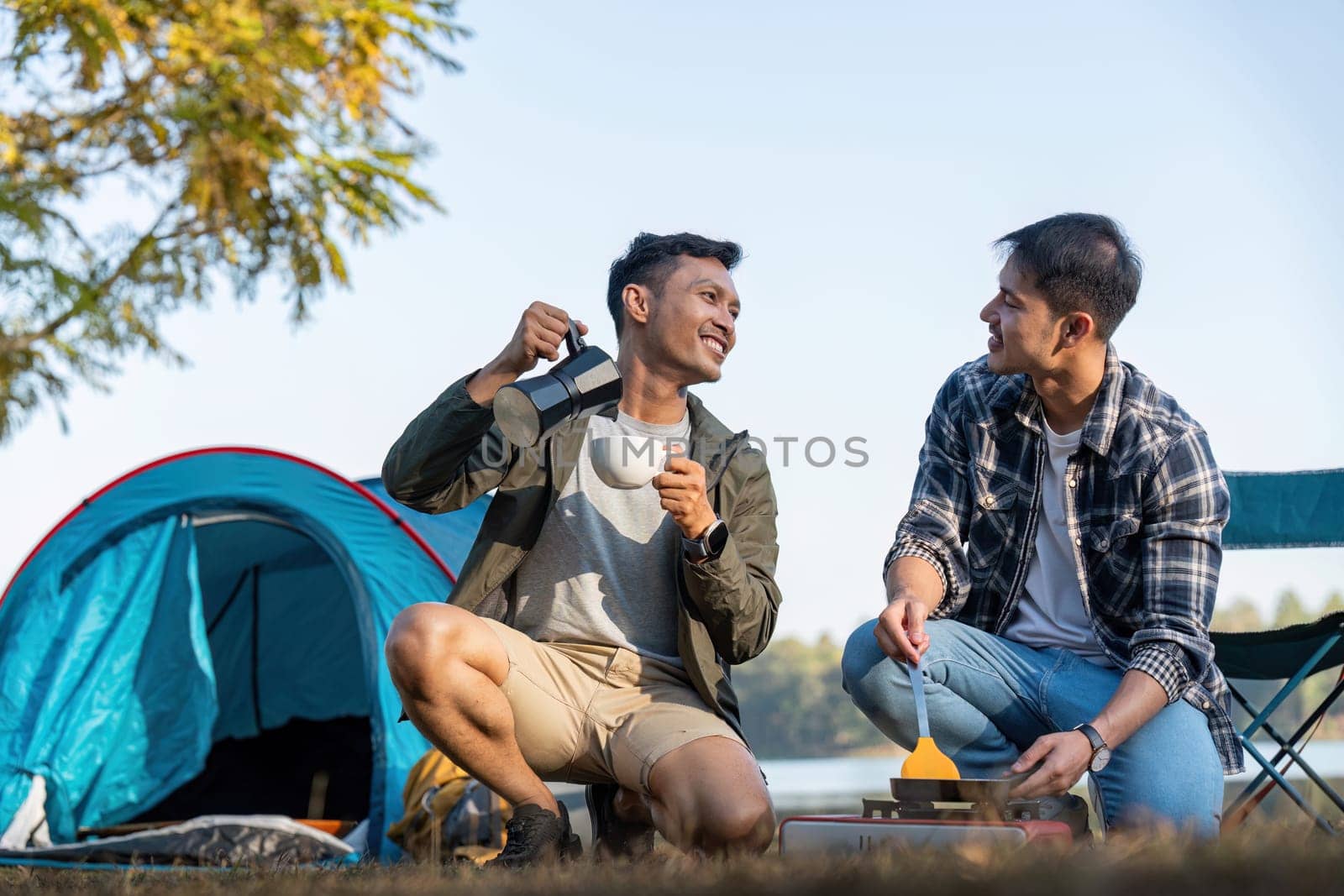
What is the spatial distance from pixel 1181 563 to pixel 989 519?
1.32ft

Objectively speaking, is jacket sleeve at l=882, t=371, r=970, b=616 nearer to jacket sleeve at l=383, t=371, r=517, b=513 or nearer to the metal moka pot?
the metal moka pot

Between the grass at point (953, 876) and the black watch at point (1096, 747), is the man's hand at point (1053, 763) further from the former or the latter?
the grass at point (953, 876)

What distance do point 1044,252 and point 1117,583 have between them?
0.68 m

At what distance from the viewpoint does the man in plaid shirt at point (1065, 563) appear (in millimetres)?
2283

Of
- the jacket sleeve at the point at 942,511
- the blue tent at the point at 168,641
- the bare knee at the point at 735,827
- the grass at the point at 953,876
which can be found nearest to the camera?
the grass at the point at 953,876

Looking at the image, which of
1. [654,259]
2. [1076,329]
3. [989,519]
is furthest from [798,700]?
[1076,329]

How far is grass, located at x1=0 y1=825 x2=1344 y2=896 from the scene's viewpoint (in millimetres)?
1089

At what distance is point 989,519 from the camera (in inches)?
103

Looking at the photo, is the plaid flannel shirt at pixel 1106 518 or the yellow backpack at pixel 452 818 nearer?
the plaid flannel shirt at pixel 1106 518

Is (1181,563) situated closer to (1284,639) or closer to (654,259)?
(1284,639)

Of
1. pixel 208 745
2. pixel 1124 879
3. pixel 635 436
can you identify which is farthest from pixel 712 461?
pixel 208 745

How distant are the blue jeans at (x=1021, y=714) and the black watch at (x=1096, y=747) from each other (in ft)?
0.43

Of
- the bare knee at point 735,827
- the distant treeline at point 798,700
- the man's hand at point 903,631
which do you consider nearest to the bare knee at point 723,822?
the bare knee at point 735,827

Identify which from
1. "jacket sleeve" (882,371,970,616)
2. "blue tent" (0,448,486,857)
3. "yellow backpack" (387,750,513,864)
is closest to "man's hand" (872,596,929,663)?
"jacket sleeve" (882,371,970,616)
